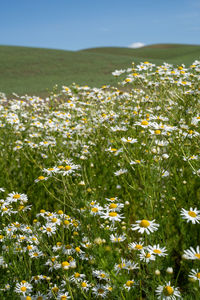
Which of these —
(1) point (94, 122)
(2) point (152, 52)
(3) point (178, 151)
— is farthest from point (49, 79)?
(2) point (152, 52)

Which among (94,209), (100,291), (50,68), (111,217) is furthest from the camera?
(50,68)

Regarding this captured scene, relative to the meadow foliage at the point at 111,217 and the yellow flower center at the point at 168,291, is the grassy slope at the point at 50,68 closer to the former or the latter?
the meadow foliage at the point at 111,217

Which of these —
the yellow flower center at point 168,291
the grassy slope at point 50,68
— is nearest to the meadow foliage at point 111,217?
the yellow flower center at point 168,291

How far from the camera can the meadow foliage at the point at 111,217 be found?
85.8 inches

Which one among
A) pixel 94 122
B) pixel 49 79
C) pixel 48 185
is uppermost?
pixel 49 79

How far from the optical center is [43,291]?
2.54 meters

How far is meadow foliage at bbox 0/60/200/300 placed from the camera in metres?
2.18

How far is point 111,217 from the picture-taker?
2318 mm

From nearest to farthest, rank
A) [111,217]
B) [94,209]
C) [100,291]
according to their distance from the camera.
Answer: [100,291] < [111,217] < [94,209]

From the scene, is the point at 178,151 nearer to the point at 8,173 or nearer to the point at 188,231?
the point at 188,231

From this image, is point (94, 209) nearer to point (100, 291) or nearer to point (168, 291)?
point (100, 291)

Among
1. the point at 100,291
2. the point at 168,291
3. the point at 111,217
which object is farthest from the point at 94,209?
the point at 168,291

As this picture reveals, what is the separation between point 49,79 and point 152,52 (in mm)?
29108

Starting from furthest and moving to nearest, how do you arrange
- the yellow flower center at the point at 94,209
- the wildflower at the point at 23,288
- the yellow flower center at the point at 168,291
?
the yellow flower center at the point at 94,209 < the wildflower at the point at 23,288 < the yellow flower center at the point at 168,291
